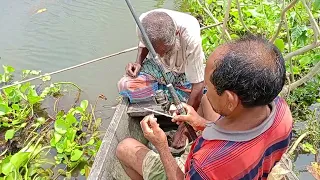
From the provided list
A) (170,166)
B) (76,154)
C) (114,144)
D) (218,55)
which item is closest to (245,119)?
(218,55)

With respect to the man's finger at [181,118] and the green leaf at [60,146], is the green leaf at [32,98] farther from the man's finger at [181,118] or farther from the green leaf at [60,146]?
the man's finger at [181,118]

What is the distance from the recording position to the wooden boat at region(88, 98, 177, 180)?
2.31 m

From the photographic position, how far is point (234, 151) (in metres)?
1.42

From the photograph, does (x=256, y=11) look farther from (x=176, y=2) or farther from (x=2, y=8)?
(x=2, y=8)

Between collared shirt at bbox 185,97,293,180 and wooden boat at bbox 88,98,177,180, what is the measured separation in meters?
0.89

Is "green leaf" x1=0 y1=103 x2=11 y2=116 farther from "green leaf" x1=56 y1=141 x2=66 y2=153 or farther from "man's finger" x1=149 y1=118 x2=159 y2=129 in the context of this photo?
"man's finger" x1=149 y1=118 x2=159 y2=129

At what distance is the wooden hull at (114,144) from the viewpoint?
229cm

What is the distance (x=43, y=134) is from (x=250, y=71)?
8.01ft

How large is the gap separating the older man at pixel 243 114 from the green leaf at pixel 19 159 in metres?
1.68

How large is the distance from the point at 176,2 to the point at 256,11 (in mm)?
1235

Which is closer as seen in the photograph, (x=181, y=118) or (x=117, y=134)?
(x=181, y=118)

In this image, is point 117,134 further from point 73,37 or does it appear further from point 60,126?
point 73,37

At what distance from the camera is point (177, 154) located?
2.52 metres

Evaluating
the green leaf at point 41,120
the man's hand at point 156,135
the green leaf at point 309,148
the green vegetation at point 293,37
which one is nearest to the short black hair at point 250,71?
the man's hand at point 156,135
